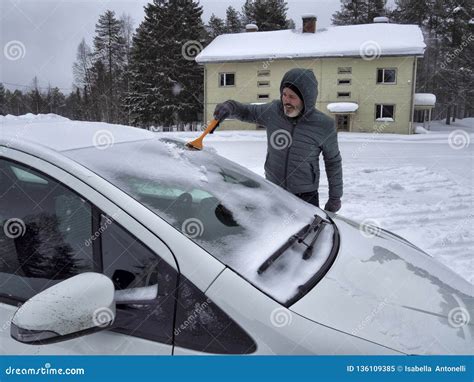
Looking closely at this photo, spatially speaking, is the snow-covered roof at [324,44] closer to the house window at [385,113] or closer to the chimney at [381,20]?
the chimney at [381,20]

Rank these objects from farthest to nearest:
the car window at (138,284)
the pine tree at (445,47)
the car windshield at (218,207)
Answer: the pine tree at (445,47) < the car windshield at (218,207) < the car window at (138,284)

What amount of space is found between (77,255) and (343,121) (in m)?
26.4

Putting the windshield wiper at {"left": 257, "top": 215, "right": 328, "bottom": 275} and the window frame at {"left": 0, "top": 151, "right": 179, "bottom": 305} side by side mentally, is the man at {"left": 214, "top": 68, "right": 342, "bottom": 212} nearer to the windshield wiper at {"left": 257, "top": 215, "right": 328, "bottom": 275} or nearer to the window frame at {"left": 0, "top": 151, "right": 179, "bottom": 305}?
the windshield wiper at {"left": 257, "top": 215, "right": 328, "bottom": 275}

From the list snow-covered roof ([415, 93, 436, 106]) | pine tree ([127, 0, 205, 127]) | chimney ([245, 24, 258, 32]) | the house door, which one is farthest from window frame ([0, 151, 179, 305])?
chimney ([245, 24, 258, 32])

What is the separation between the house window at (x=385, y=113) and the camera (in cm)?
2563

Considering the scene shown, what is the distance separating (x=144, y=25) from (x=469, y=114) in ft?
124

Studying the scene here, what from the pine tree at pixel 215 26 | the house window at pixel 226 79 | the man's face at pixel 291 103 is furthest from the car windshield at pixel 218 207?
the pine tree at pixel 215 26

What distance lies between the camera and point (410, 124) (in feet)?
82.2

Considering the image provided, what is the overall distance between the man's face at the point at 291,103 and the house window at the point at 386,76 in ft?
81.4

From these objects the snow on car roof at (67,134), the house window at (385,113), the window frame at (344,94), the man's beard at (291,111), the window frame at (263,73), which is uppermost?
the window frame at (263,73)

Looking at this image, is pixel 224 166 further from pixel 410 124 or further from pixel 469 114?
pixel 469 114

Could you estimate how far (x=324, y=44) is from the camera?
87.0 feet

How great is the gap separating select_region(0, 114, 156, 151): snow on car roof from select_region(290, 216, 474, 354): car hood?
115 centimetres

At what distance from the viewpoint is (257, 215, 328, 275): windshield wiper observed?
1600 millimetres
